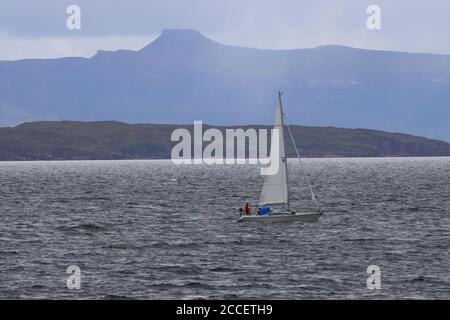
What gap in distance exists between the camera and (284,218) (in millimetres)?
79188

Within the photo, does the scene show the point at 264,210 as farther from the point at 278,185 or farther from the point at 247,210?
the point at 278,185

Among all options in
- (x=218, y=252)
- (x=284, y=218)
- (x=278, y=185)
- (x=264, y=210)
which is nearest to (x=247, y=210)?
(x=264, y=210)

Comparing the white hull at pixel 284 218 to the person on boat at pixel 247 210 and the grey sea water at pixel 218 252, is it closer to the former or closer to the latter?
the person on boat at pixel 247 210

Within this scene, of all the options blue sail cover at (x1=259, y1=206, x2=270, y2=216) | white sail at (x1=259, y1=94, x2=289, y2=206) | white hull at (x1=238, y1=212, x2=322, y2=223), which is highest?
white sail at (x1=259, y1=94, x2=289, y2=206)

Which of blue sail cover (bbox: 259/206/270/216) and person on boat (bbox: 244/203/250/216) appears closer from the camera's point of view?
blue sail cover (bbox: 259/206/270/216)

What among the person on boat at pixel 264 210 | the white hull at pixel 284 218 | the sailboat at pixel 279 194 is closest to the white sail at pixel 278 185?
the sailboat at pixel 279 194

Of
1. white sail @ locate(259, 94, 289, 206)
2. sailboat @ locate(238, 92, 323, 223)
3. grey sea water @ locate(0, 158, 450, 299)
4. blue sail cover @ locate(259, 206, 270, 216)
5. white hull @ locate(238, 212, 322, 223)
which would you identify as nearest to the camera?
grey sea water @ locate(0, 158, 450, 299)

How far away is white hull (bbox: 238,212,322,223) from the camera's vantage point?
259ft

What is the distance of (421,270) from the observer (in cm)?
5291

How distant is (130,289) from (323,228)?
33707mm

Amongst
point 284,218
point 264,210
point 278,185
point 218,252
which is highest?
point 278,185

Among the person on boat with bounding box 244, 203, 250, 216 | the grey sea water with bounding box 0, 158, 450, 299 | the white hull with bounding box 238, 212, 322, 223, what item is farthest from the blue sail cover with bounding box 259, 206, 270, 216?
the grey sea water with bounding box 0, 158, 450, 299

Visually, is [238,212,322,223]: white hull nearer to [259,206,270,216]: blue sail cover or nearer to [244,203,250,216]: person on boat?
[259,206,270,216]: blue sail cover

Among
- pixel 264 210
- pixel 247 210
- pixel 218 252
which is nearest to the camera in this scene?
pixel 218 252
